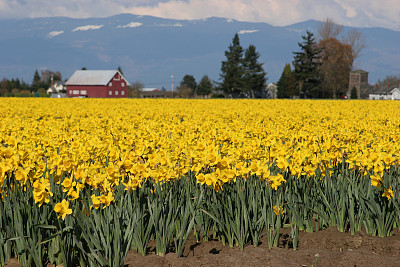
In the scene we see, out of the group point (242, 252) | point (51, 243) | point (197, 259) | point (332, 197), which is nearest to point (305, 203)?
point (332, 197)

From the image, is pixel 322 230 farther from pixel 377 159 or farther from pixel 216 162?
pixel 216 162

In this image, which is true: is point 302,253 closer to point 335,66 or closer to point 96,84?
point 335,66

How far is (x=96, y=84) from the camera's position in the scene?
95.8 m

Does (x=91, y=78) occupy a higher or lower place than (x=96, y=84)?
higher

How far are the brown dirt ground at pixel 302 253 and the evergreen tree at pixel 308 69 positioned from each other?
75820mm

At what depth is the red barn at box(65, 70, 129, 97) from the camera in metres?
95.6

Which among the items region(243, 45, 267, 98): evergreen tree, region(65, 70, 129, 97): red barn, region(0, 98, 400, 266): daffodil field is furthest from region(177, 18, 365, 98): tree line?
region(0, 98, 400, 266): daffodil field

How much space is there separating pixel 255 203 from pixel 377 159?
1.48m

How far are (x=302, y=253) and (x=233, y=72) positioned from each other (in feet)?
276

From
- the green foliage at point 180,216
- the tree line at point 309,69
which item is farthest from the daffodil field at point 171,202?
the tree line at point 309,69

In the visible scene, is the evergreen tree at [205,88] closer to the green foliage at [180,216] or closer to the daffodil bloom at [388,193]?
the green foliage at [180,216]

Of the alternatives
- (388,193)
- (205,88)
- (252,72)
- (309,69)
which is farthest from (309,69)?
(388,193)

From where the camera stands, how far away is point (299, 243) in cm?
497

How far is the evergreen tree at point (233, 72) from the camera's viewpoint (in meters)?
86.1
